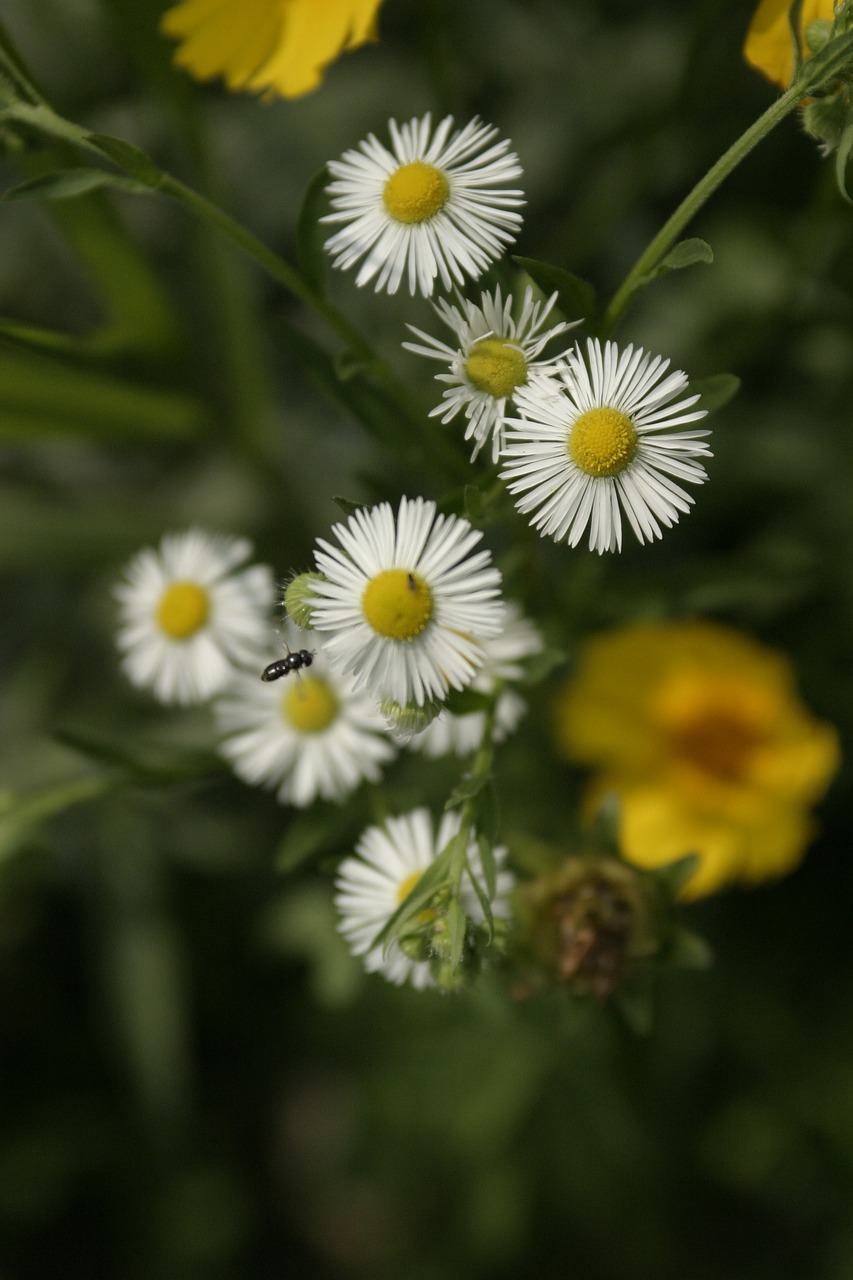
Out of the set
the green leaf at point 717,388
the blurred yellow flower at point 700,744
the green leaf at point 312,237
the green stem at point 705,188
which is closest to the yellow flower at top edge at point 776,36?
the green stem at point 705,188

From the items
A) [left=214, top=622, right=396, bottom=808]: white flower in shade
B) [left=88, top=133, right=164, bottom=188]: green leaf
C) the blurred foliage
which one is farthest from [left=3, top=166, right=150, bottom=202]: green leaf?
the blurred foliage

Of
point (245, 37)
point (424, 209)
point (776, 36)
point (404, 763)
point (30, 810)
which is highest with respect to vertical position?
point (245, 37)

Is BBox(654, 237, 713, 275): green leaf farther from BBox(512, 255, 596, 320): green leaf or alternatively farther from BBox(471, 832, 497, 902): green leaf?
BBox(471, 832, 497, 902): green leaf

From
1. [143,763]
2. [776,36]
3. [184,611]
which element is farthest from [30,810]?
[776,36]

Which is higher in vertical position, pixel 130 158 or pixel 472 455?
pixel 130 158


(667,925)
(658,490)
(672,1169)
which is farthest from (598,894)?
(672,1169)

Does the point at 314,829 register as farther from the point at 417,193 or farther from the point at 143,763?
the point at 417,193

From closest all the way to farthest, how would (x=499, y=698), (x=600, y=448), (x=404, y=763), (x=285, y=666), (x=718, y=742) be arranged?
1. (x=600, y=448)
2. (x=285, y=666)
3. (x=499, y=698)
4. (x=718, y=742)
5. (x=404, y=763)
